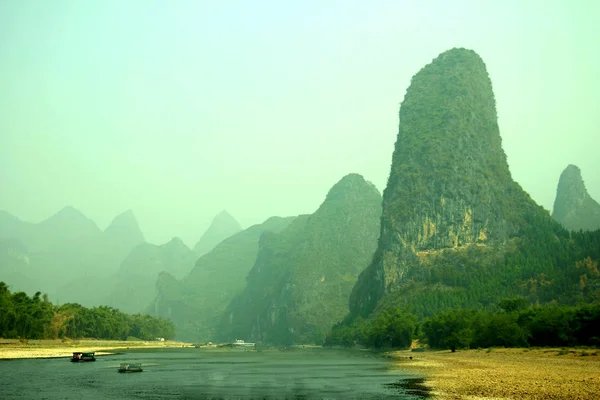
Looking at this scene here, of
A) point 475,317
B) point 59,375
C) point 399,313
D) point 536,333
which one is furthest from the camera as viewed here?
point 399,313

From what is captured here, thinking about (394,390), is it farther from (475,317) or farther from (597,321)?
(475,317)

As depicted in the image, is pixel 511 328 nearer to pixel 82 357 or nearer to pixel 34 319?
pixel 82 357

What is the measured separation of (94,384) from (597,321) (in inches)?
2954

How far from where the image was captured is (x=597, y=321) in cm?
8712

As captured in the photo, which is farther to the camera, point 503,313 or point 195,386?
point 503,313

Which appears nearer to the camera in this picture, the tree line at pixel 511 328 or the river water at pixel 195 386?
the river water at pixel 195 386

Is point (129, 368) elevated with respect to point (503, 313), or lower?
lower

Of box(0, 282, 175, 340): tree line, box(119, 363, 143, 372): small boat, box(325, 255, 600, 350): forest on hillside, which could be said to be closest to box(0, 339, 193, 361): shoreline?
box(0, 282, 175, 340): tree line

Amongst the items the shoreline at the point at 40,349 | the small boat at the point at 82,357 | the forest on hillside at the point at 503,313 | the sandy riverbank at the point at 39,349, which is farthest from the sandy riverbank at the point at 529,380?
the sandy riverbank at the point at 39,349

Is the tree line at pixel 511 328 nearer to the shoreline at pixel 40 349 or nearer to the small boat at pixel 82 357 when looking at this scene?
the small boat at pixel 82 357

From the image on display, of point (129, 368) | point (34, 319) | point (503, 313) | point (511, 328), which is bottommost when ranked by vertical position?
point (129, 368)

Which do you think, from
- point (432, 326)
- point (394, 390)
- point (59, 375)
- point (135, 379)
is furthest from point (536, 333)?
point (59, 375)

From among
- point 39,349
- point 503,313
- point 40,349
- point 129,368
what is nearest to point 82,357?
point 129,368

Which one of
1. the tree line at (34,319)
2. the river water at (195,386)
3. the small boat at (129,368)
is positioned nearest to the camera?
the river water at (195,386)
